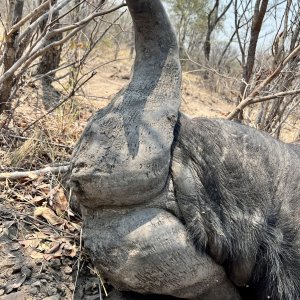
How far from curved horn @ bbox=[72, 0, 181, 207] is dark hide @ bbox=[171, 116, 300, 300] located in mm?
104

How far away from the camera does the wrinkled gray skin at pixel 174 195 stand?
1.49 meters

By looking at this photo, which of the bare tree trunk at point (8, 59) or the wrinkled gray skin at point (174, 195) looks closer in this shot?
the wrinkled gray skin at point (174, 195)

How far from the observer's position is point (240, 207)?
1.64 meters

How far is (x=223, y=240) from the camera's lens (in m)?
1.58

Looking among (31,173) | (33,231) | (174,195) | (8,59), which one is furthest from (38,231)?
(8,59)

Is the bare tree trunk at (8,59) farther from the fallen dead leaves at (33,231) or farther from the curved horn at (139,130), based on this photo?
the curved horn at (139,130)

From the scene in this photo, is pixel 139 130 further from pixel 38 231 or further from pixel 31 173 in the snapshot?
pixel 31 173

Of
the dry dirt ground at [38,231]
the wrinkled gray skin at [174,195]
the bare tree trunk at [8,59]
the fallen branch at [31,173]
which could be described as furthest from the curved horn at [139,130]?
the bare tree trunk at [8,59]

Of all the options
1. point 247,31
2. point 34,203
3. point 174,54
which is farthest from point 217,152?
point 247,31

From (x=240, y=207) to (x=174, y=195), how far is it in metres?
0.24

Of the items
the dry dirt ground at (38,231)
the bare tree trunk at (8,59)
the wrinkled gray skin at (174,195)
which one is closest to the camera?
the wrinkled gray skin at (174,195)

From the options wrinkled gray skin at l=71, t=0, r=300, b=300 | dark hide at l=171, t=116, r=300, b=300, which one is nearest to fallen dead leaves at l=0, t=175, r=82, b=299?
wrinkled gray skin at l=71, t=0, r=300, b=300

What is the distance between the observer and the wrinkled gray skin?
4.90 feet

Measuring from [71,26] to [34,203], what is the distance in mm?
889
